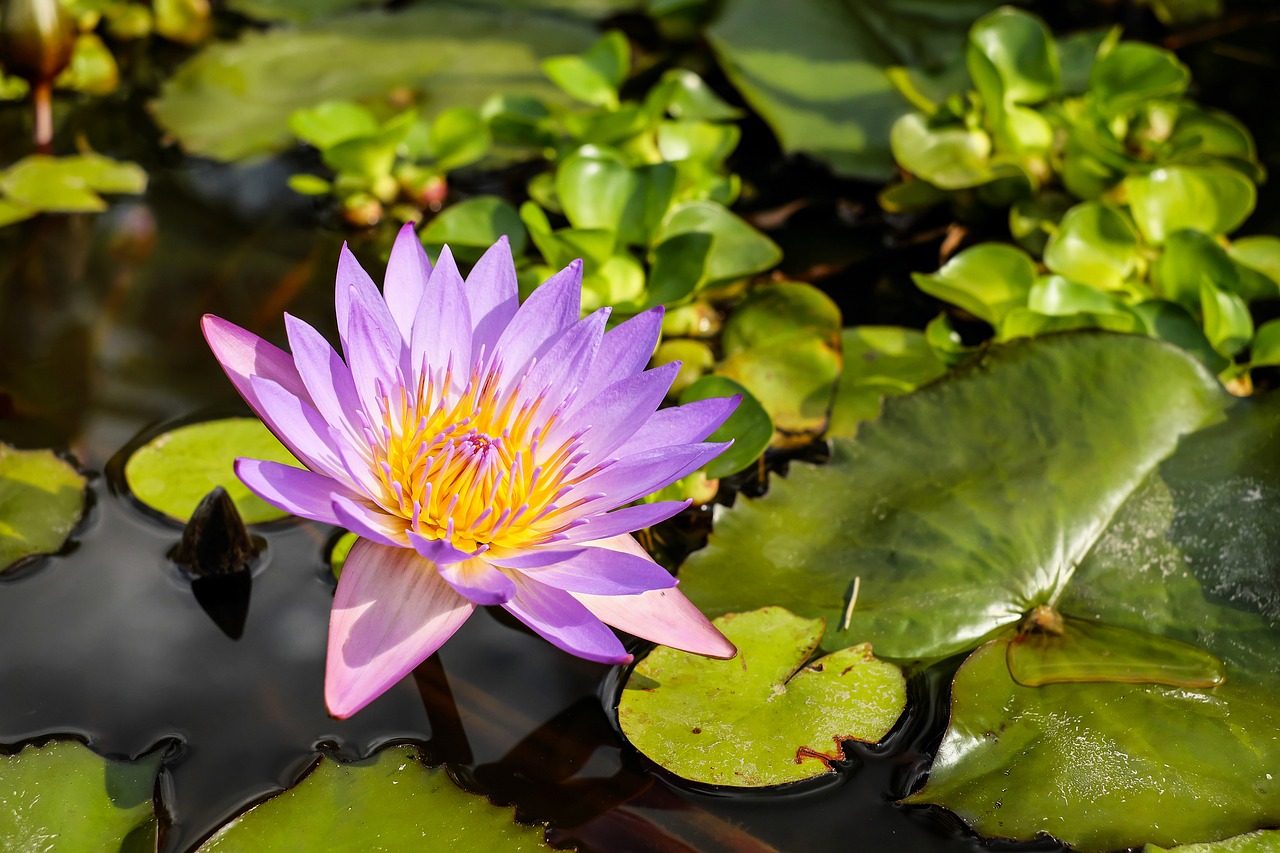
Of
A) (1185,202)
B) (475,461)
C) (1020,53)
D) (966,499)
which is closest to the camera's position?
(475,461)

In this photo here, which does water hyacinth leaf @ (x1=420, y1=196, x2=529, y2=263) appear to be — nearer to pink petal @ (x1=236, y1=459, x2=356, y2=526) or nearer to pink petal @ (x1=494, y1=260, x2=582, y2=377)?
pink petal @ (x1=494, y1=260, x2=582, y2=377)

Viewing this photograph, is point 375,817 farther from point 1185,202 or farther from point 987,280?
point 1185,202

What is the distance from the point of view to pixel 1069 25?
11.8 ft

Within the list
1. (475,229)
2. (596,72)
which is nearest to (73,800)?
(475,229)

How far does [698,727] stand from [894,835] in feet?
1.12

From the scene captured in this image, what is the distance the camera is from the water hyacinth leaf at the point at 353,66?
3.00m

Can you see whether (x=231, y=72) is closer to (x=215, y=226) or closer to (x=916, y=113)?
(x=215, y=226)

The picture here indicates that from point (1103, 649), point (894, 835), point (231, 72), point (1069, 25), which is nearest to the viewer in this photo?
Answer: point (894, 835)

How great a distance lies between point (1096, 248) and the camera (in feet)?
7.88

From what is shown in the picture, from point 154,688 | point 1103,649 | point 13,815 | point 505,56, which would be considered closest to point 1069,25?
point 505,56

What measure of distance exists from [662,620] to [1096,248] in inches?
63.4

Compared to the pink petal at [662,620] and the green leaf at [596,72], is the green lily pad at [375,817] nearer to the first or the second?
the pink petal at [662,620]

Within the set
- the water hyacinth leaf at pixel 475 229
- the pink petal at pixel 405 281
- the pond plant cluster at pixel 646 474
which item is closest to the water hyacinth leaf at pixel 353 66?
the pond plant cluster at pixel 646 474

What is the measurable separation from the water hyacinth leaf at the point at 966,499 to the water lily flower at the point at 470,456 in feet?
1.35
